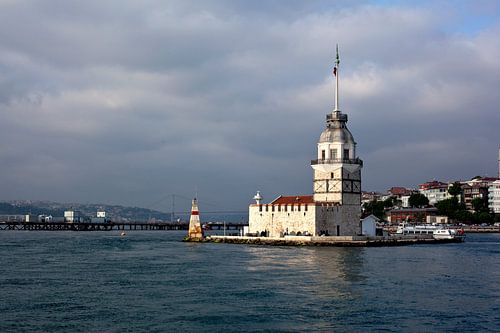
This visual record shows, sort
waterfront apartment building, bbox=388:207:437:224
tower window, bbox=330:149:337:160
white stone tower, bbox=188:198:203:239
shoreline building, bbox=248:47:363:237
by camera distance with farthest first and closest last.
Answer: waterfront apartment building, bbox=388:207:437:224
white stone tower, bbox=188:198:203:239
tower window, bbox=330:149:337:160
shoreline building, bbox=248:47:363:237

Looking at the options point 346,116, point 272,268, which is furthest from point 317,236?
point 272,268

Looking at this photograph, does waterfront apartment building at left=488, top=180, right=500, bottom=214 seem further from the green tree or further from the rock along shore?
the rock along shore

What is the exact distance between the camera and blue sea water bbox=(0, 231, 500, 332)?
25656mm

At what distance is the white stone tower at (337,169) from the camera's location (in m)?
68.7

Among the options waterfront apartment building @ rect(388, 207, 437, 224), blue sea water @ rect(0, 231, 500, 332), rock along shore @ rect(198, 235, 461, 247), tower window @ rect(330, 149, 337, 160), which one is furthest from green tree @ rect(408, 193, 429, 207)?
blue sea water @ rect(0, 231, 500, 332)

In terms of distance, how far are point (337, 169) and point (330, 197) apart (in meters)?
2.98

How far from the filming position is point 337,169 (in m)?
68.8

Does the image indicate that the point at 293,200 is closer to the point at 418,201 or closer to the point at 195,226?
the point at 195,226

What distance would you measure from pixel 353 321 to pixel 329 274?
14.2 m

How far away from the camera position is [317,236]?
66625mm

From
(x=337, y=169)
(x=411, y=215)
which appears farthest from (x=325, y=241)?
(x=411, y=215)

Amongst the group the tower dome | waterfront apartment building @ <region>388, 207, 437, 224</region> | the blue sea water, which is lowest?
the blue sea water

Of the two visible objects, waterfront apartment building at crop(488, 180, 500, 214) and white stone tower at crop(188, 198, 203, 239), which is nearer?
white stone tower at crop(188, 198, 203, 239)

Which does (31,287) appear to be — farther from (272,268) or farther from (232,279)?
(272,268)
